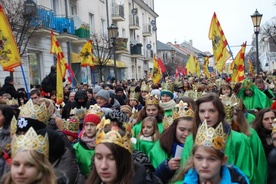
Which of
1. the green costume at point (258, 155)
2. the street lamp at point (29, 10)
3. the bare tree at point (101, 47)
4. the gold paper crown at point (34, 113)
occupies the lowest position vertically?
the green costume at point (258, 155)

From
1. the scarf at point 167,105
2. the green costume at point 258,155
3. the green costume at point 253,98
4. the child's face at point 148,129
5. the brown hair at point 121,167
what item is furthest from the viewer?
the green costume at point 253,98

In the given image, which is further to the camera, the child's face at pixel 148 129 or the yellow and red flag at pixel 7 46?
the yellow and red flag at pixel 7 46

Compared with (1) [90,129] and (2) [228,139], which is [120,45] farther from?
(2) [228,139]

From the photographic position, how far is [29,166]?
3.05 meters

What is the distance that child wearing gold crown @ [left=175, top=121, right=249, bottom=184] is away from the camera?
10.3 feet

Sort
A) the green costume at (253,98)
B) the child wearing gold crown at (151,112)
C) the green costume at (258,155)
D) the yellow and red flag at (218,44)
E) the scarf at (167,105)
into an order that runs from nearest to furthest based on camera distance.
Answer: the green costume at (258,155), the child wearing gold crown at (151,112), the scarf at (167,105), the green costume at (253,98), the yellow and red flag at (218,44)

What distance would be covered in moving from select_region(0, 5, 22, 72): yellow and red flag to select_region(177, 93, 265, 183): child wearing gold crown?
15.6ft

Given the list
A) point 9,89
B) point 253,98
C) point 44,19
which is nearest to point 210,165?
point 253,98

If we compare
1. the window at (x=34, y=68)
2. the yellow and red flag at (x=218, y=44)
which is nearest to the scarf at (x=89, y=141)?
the yellow and red flag at (x=218, y=44)

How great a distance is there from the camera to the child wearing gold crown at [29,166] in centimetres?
301

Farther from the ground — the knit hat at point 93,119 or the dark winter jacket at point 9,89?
the dark winter jacket at point 9,89

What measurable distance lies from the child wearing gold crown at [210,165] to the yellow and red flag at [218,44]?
10.0 metres

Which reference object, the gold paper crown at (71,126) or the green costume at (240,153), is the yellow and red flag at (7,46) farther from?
the green costume at (240,153)

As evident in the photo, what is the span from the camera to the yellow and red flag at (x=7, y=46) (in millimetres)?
7789
